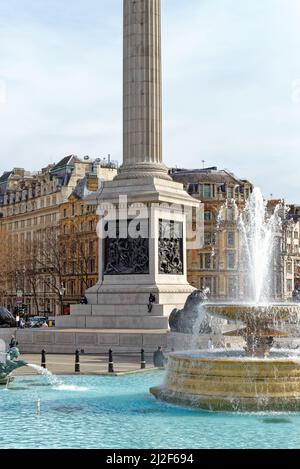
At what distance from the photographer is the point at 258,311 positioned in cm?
1981

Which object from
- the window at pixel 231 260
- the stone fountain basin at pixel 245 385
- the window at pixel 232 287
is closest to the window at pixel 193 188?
the window at pixel 231 260

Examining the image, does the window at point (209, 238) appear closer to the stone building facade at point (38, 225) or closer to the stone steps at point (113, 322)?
the stone building facade at point (38, 225)

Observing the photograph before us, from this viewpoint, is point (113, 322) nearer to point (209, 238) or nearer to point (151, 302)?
point (151, 302)

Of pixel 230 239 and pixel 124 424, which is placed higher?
pixel 230 239

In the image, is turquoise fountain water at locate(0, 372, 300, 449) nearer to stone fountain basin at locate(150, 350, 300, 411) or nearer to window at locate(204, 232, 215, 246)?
stone fountain basin at locate(150, 350, 300, 411)

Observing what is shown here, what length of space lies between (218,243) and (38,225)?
26.4 metres

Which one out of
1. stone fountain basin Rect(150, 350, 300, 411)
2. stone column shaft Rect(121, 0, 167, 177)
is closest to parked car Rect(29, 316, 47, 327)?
stone column shaft Rect(121, 0, 167, 177)

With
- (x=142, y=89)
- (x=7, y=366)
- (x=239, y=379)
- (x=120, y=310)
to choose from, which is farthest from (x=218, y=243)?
(x=239, y=379)

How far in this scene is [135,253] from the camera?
133 feet

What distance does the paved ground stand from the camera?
88.0ft

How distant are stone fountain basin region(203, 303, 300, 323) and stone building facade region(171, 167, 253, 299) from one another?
7279cm

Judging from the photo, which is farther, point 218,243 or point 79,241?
point 218,243

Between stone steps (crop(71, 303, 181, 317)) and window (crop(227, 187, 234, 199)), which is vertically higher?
window (crop(227, 187, 234, 199))
